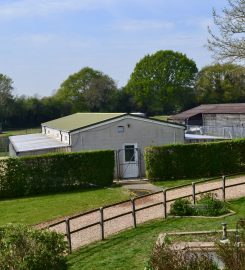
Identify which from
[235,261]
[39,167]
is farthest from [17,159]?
[235,261]

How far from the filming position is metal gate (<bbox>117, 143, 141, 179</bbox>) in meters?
30.0

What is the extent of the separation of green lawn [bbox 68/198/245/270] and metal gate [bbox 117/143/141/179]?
1371 centimetres

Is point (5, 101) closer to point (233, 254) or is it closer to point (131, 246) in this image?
point (131, 246)

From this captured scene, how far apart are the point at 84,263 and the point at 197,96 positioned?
78.2m

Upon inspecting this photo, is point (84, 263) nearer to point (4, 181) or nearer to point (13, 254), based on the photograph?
point (13, 254)

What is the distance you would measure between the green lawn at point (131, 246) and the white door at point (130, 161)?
13708 millimetres

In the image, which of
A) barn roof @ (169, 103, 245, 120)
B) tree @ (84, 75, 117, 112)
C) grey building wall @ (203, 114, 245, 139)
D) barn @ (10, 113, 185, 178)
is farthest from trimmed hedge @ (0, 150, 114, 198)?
tree @ (84, 75, 117, 112)

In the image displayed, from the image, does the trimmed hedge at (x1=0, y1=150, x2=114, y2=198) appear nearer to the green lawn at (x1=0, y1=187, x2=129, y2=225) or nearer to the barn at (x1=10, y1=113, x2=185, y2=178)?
the green lawn at (x1=0, y1=187, x2=129, y2=225)

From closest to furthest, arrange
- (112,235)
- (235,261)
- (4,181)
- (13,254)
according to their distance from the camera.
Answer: (235,261), (13,254), (112,235), (4,181)

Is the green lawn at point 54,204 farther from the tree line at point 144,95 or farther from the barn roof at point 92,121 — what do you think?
the tree line at point 144,95

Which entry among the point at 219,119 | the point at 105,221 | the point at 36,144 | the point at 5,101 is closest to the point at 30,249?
the point at 105,221

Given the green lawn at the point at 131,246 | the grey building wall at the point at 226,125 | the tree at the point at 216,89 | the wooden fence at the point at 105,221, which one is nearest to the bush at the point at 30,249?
the green lawn at the point at 131,246

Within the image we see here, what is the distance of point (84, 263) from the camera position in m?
12.2

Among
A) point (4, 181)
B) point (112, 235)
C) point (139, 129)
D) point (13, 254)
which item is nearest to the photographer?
point (13, 254)
